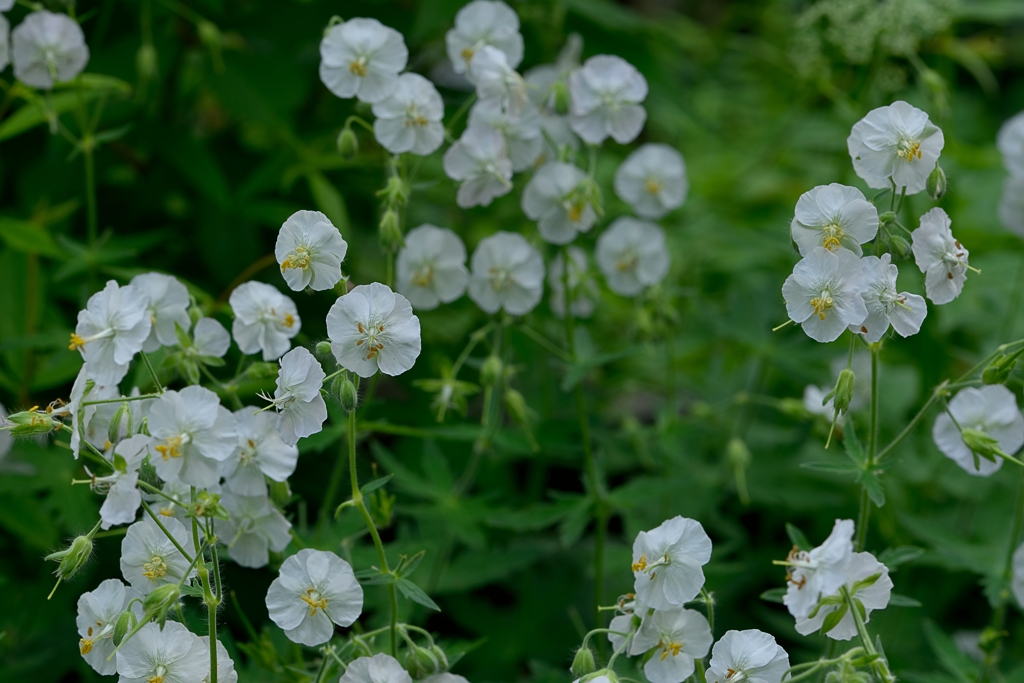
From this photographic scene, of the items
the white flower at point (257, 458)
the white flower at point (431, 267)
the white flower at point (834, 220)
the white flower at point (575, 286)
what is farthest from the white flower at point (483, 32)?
the white flower at point (257, 458)

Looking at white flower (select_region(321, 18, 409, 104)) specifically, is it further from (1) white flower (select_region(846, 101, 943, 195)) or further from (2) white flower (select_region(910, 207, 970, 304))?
(2) white flower (select_region(910, 207, 970, 304))

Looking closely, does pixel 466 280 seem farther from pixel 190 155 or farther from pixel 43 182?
pixel 43 182

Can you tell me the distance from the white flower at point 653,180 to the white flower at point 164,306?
1114mm

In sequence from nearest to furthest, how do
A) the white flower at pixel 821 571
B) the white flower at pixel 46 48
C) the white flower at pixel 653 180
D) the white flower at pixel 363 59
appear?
the white flower at pixel 821 571 → the white flower at pixel 363 59 → the white flower at pixel 46 48 → the white flower at pixel 653 180

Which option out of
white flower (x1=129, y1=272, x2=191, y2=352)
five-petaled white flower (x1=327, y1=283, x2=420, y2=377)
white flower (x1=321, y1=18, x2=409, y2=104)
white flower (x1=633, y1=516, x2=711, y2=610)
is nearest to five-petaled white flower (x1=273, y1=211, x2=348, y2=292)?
five-petaled white flower (x1=327, y1=283, x2=420, y2=377)

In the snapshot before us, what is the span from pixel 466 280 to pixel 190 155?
35.6 inches

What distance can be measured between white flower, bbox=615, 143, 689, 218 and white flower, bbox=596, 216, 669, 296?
0.05 metres

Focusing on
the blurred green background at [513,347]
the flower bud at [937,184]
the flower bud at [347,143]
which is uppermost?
the flower bud at [937,184]

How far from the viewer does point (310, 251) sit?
133 cm

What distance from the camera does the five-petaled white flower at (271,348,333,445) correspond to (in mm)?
1294

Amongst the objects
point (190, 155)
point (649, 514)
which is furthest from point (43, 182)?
point (649, 514)

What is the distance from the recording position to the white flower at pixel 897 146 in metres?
1.41

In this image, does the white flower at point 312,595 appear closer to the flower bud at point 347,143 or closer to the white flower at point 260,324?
the white flower at point 260,324

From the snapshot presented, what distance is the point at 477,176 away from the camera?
5.97 ft
